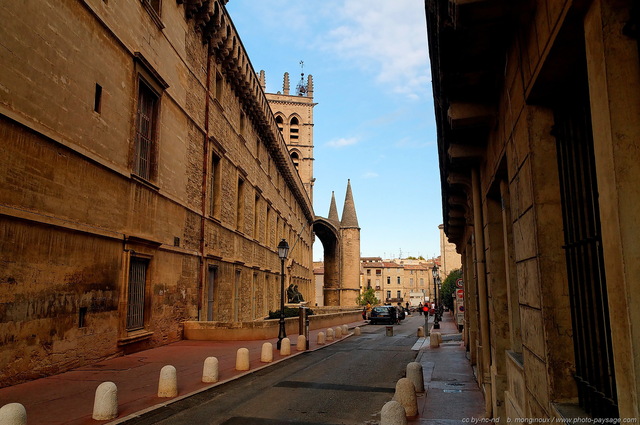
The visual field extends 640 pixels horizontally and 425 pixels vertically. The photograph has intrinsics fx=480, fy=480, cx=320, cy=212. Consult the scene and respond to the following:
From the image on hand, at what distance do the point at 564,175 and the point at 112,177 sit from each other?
11548 millimetres

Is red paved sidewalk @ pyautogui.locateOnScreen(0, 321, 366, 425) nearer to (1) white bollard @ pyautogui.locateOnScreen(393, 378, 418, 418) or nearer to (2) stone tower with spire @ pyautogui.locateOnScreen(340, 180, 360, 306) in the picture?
(1) white bollard @ pyautogui.locateOnScreen(393, 378, 418, 418)

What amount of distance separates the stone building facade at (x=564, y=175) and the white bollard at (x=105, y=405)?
17.3ft

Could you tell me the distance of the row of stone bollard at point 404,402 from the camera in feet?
16.6

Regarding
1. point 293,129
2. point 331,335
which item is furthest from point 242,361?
point 293,129

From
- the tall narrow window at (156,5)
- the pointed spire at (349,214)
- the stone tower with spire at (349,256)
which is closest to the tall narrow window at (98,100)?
the tall narrow window at (156,5)

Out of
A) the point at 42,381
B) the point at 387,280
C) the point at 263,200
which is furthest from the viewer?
the point at 387,280

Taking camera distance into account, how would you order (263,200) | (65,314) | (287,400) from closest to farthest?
(287,400)
(65,314)
(263,200)

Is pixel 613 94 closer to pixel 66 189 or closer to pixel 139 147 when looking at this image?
pixel 66 189

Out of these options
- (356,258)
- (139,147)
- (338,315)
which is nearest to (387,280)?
(356,258)

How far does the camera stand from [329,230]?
69.0 meters

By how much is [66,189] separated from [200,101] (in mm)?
10273

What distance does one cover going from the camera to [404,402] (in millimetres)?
7070

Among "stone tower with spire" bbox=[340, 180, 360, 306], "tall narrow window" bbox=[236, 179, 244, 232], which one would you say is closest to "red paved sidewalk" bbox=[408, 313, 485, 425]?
"tall narrow window" bbox=[236, 179, 244, 232]

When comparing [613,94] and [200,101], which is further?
[200,101]
